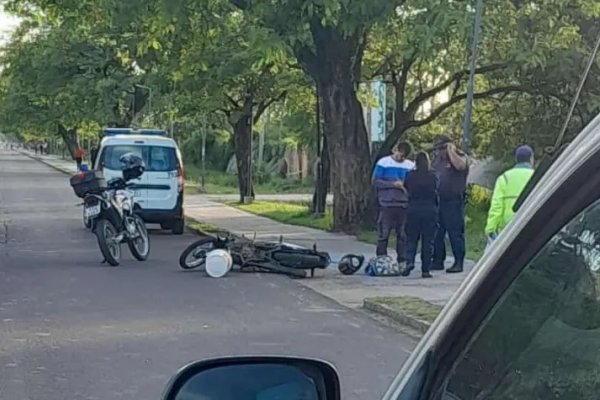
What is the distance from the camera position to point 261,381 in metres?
2.30

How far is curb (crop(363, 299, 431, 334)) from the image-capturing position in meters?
11.2

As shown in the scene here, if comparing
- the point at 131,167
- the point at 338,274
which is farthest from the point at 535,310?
the point at 131,167

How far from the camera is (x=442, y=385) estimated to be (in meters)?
1.89

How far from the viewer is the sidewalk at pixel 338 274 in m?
13.7

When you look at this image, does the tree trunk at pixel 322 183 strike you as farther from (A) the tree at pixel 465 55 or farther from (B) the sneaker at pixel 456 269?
(B) the sneaker at pixel 456 269

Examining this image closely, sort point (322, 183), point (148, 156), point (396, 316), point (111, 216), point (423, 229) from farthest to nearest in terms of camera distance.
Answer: point (322, 183)
point (148, 156)
point (111, 216)
point (423, 229)
point (396, 316)

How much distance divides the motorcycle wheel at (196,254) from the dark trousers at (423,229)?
2596 millimetres

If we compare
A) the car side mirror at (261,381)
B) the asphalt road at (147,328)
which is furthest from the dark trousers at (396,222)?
the car side mirror at (261,381)

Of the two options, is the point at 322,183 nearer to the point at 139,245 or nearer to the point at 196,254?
the point at 139,245

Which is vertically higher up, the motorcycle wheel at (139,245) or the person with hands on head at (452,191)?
the person with hands on head at (452,191)

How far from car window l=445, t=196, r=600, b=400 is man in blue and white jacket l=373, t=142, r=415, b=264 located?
13.7m

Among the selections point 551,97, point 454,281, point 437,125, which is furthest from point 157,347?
point 437,125

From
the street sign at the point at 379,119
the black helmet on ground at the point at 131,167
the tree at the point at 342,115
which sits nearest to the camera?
the black helmet on ground at the point at 131,167

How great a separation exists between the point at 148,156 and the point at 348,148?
382cm
